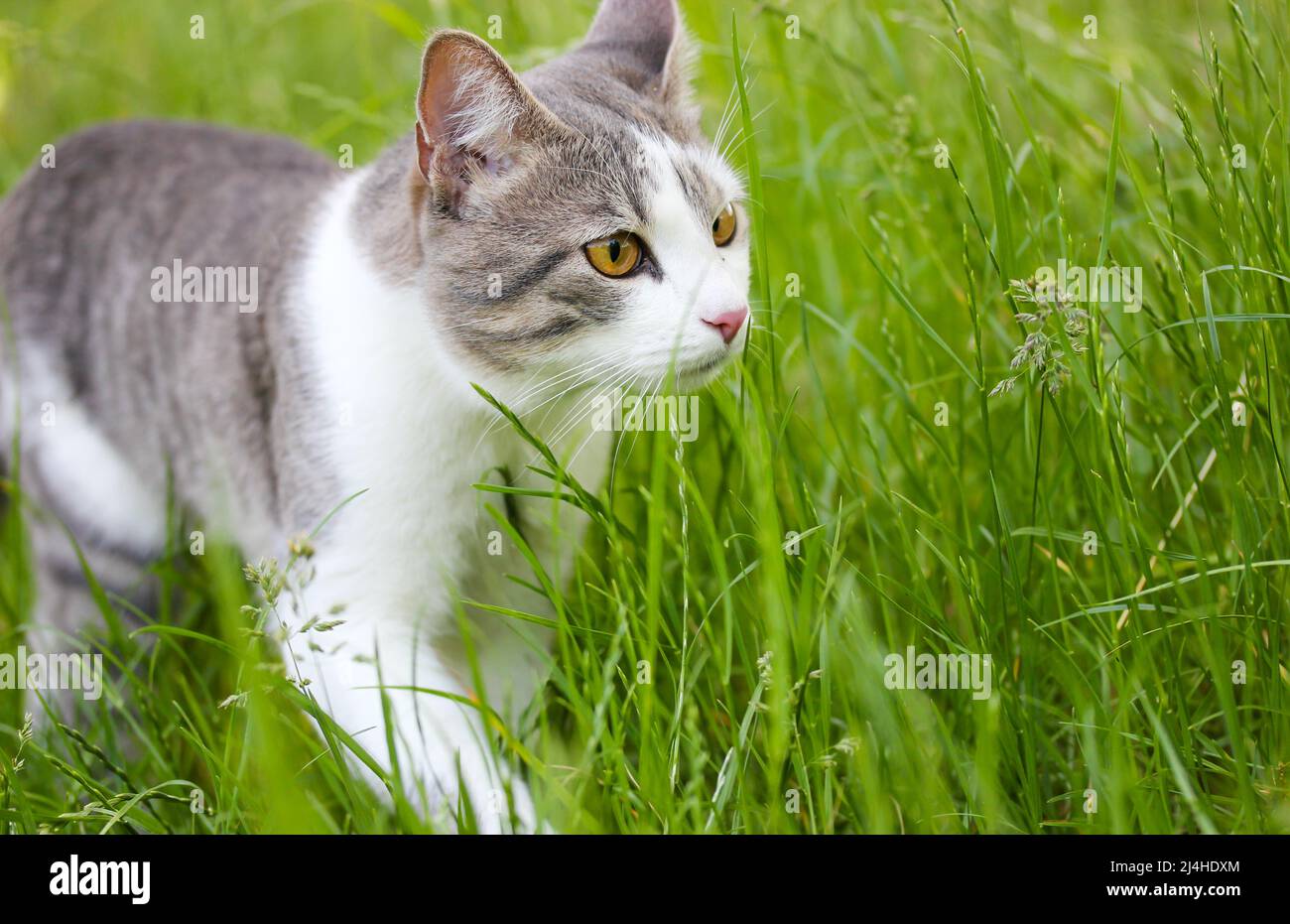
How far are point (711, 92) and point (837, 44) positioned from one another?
0.46 m

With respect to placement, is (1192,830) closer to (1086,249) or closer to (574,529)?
(574,529)

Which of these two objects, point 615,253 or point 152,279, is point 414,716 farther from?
point 152,279

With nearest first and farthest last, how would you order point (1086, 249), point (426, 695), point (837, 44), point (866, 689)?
point (866, 689) < point (426, 695) < point (1086, 249) < point (837, 44)

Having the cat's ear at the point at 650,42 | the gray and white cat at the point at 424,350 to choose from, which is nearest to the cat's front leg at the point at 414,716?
the gray and white cat at the point at 424,350

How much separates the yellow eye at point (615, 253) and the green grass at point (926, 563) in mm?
238

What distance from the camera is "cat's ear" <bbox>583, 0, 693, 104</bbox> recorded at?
234 cm

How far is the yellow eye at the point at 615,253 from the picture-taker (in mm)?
1989

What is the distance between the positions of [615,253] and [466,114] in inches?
14.2

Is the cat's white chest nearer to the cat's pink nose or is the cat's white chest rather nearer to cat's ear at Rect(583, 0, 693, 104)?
the cat's pink nose

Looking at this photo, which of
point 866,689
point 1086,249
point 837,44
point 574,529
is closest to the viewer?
point 866,689

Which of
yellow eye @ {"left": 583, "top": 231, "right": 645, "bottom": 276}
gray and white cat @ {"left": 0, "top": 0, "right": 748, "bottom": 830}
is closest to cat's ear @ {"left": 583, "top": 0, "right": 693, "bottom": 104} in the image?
gray and white cat @ {"left": 0, "top": 0, "right": 748, "bottom": 830}

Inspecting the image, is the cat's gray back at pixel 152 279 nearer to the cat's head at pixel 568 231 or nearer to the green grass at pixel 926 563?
the green grass at pixel 926 563
